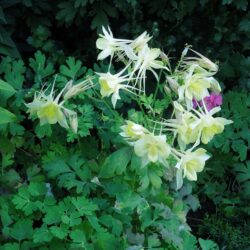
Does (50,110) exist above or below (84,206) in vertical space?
above

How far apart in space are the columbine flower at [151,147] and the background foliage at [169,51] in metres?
0.77

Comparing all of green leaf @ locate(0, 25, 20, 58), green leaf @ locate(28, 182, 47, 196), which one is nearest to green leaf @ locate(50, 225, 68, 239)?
green leaf @ locate(28, 182, 47, 196)

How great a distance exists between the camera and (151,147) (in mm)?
2078

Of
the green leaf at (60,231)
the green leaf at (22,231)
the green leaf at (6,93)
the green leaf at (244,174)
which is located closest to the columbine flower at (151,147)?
the green leaf at (60,231)

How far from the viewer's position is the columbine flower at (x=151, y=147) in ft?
6.73

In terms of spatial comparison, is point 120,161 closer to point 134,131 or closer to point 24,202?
point 134,131

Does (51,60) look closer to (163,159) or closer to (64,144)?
(64,144)

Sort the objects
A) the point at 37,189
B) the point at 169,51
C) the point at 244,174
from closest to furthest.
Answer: the point at 37,189, the point at 244,174, the point at 169,51

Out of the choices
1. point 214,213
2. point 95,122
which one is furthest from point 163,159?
point 214,213

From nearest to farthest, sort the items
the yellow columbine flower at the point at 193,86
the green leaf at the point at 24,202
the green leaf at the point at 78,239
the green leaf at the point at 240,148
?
the yellow columbine flower at the point at 193,86, the green leaf at the point at 78,239, the green leaf at the point at 24,202, the green leaf at the point at 240,148

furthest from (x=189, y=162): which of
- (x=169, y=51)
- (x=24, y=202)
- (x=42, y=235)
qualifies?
(x=169, y=51)

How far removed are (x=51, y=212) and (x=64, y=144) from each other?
608mm

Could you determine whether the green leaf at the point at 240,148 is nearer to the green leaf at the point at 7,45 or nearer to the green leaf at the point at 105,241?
the green leaf at the point at 105,241

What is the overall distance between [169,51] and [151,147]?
1.41 metres
